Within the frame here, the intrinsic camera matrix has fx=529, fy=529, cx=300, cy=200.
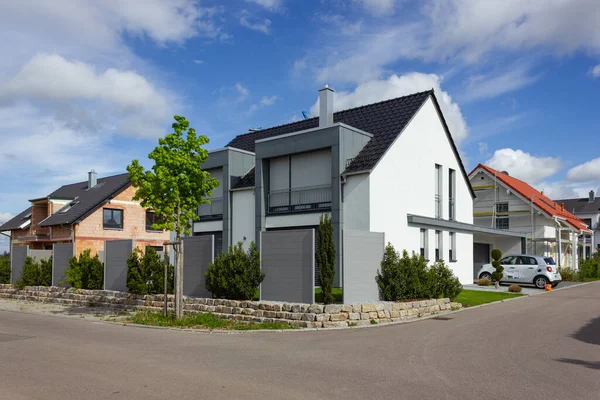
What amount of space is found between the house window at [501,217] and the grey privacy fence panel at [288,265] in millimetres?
30578

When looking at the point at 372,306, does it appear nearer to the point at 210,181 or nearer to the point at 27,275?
the point at 210,181

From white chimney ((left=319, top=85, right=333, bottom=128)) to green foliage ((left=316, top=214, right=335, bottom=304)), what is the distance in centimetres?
1061

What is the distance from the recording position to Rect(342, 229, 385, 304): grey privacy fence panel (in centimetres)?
1419

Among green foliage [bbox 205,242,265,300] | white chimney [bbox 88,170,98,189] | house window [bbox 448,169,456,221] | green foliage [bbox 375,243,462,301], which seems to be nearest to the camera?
green foliage [bbox 205,242,265,300]

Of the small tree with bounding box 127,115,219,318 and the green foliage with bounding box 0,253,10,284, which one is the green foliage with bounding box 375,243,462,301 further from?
the green foliage with bounding box 0,253,10,284

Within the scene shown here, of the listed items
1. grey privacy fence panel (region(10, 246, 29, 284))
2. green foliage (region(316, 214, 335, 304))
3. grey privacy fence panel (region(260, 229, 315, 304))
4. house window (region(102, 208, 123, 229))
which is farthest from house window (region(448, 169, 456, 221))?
house window (region(102, 208, 123, 229))

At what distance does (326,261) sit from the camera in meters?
14.4

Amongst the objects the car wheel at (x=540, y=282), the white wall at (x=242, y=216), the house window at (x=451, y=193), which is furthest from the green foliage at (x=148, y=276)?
the car wheel at (x=540, y=282)

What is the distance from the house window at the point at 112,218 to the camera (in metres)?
37.5

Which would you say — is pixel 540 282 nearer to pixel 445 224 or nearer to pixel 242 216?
pixel 445 224

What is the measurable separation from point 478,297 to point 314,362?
12873mm

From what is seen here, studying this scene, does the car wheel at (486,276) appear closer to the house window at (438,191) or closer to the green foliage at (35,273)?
the house window at (438,191)

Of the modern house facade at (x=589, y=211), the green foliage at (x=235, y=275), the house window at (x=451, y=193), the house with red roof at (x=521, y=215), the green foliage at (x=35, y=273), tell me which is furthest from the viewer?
the modern house facade at (x=589, y=211)

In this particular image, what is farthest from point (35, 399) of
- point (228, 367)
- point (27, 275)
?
point (27, 275)
